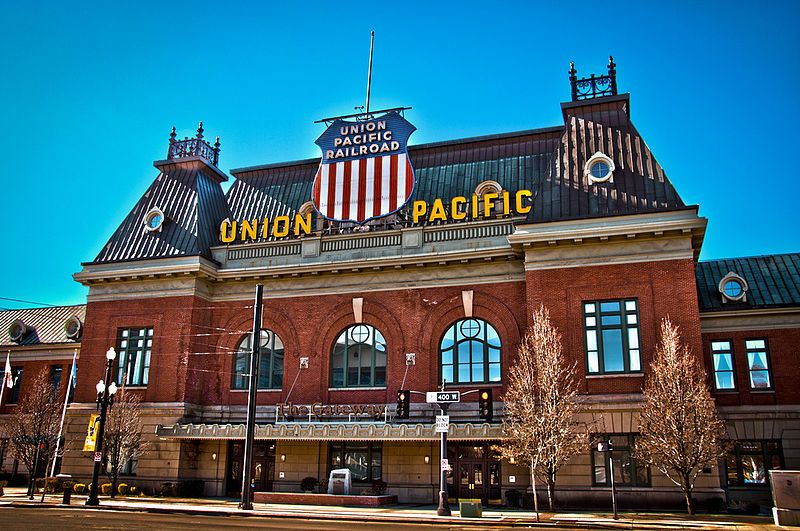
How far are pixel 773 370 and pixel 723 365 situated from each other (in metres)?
2.27

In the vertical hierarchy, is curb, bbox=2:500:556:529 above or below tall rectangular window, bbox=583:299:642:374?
below

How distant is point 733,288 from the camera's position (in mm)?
37594

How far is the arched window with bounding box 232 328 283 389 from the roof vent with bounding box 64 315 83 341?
16.4 m

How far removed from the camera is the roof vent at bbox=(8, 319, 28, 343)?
54.6 meters

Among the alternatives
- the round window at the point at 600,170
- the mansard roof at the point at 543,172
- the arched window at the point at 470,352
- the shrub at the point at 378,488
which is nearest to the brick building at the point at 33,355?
the mansard roof at the point at 543,172

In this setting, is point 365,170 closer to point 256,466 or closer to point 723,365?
point 256,466

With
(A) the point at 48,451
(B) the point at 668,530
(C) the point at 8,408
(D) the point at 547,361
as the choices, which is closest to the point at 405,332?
(D) the point at 547,361

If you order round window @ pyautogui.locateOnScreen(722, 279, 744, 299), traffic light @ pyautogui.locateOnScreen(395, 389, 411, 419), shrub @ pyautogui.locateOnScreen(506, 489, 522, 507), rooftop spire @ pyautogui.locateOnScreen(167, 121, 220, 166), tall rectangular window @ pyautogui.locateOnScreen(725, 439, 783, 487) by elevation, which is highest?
rooftop spire @ pyautogui.locateOnScreen(167, 121, 220, 166)

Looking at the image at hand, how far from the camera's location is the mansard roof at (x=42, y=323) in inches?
2125

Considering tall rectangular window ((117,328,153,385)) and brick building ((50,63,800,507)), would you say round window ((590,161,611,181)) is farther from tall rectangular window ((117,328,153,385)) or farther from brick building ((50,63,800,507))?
tall rectangular window ((117,328,153,385))

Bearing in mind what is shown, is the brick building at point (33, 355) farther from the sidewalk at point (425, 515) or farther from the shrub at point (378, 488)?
the shrub at point (378, 488)

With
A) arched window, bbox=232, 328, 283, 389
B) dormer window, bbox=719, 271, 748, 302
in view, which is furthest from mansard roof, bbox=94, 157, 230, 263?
dormer window, bbox=719, 271, 748, 302

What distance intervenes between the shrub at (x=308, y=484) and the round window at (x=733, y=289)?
23579 mm

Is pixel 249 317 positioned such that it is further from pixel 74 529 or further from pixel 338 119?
pixel 74 529
